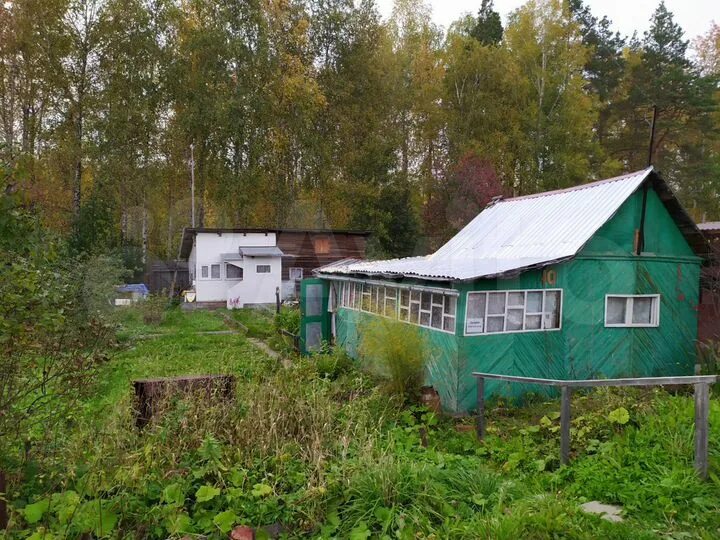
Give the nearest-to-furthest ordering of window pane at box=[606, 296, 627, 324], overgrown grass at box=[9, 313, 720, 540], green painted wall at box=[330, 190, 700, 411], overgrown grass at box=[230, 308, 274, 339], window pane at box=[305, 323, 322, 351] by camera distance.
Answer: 1. overgrown grass at box=[9, 313, 720, 540]
2. green painted wall at box=[330, 190, 700, 411]
3. window pane at box=[606, 296, 627, 324]
4. window pane at box=[305, 323, 322, 351]
5. overgrown grass at box=[230, 308, 274, 339]

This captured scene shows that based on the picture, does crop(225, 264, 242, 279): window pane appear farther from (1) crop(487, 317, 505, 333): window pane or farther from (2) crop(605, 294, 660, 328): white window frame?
(2) crop(605, 294, 660, 328): white window frame

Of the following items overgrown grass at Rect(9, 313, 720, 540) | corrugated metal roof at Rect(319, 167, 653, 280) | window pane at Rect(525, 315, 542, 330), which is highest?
corrugated metal roof at Rect(319, 167, 653, 280)

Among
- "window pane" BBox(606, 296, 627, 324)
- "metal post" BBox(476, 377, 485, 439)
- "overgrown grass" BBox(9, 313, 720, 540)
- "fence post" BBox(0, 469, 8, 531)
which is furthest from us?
"window pane" BBox(606, 296, 627, 324)

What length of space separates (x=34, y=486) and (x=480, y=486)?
12.0 feet

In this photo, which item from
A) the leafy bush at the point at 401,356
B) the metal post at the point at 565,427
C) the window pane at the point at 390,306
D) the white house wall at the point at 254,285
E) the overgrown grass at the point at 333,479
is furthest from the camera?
the white house wall at the point at 254,285

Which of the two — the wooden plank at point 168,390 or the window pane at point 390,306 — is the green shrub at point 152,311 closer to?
the window pane at point 390,306

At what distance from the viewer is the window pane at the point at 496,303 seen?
359 inches

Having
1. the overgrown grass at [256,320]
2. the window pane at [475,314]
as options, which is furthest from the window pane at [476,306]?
the overgrown grass at [256,320]

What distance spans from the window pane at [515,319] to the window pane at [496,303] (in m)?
0.20

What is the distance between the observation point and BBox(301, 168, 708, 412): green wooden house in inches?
356

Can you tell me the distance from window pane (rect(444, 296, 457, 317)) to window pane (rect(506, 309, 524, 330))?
41.7 inches

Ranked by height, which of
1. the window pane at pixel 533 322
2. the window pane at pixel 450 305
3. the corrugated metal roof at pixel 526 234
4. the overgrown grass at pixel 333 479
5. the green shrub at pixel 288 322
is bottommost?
the green shrub at pixel 288 322

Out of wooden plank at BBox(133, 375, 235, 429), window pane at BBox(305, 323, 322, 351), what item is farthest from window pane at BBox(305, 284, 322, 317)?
wooden plank at BBox(133, 375, 235, 429)

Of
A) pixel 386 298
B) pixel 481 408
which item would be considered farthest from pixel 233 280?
pixel 481 408
